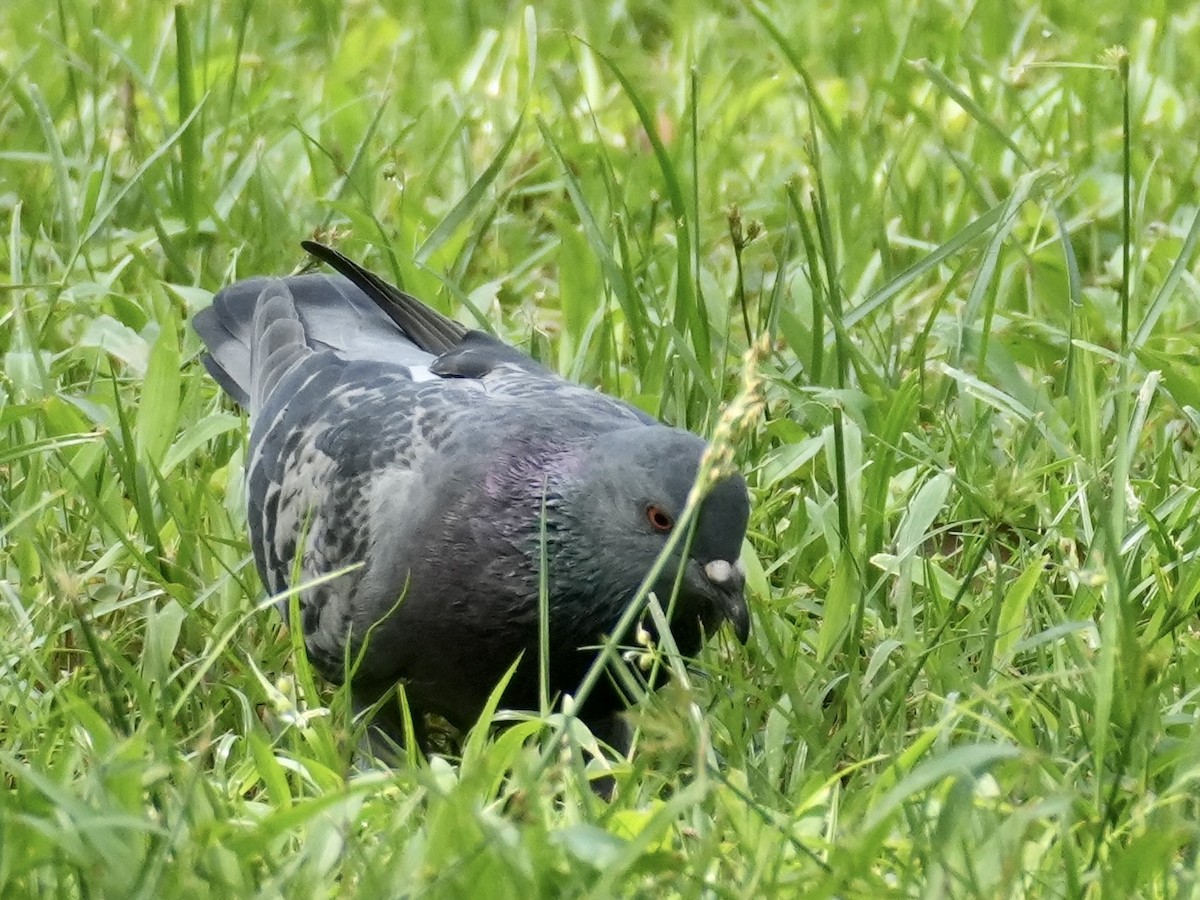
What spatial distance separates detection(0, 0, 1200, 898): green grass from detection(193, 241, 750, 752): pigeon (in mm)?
186

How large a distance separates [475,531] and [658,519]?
0.38m

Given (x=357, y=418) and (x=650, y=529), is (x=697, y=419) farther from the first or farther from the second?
→ (x=650, y=529)

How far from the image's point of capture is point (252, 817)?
3211 millimetres

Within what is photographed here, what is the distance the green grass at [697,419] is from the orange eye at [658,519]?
355 millimetres

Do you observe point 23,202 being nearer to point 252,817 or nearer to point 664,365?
point 664,365

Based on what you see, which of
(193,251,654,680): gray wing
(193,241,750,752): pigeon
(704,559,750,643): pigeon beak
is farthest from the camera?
(193,251,654,680): gray wing

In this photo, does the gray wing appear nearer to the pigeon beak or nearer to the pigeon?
the pigeon

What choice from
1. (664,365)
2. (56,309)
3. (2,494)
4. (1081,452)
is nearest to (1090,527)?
(1081,452)

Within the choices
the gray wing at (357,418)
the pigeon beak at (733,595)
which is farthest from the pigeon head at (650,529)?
the gray wing at (357,418)

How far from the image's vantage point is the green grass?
2.90 m

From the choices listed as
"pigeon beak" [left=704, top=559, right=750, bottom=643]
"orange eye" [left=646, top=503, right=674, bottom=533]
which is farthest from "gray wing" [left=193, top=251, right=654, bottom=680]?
"pigeon beak" [left=704, top=559, right=750, bottom=643]

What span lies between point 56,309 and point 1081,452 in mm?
2755

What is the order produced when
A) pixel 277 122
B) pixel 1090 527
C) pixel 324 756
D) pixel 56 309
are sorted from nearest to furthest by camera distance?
pixel 324 756 < pixel 1090 527 < pixel 56 309 < pixel 277 122

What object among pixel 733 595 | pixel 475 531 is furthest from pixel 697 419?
pixel 733 595
